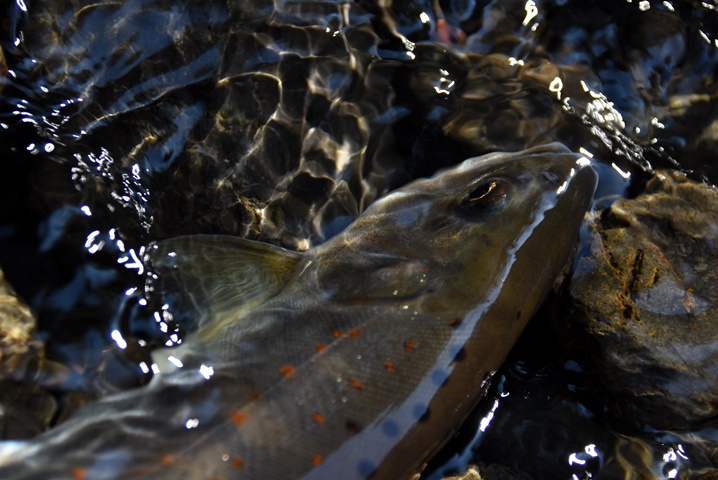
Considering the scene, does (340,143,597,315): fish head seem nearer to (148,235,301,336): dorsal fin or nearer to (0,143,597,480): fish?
(0,143,597,480): fish

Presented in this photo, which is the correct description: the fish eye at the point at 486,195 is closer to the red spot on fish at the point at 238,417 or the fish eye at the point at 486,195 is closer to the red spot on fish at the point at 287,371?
the red spot on fish at the point at 287,371

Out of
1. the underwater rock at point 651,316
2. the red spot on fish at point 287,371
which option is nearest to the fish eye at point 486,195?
the underwater rock at point 651,316

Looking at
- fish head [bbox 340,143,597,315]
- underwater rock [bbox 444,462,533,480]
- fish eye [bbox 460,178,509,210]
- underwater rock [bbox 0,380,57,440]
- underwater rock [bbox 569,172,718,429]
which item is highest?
fish eye [bbox 460,178,509,210]

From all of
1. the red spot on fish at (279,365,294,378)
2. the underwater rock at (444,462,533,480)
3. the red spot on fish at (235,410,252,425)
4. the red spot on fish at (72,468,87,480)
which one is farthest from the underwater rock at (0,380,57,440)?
the underwater rock at (444,462,533,480)

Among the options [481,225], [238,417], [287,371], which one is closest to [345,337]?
[287,371]

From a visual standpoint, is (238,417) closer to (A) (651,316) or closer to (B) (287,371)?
(B) (287,371)
